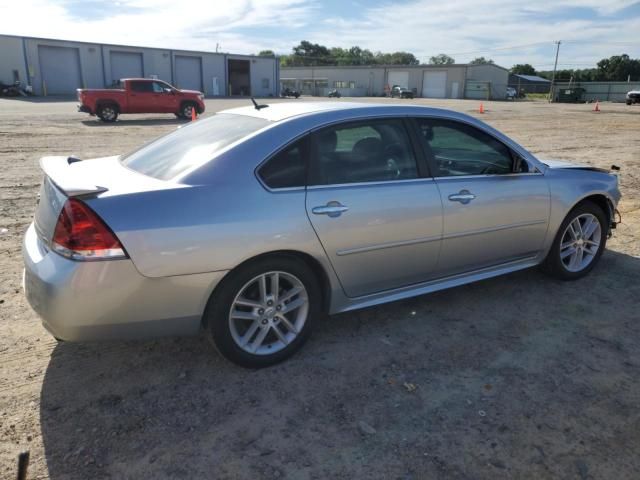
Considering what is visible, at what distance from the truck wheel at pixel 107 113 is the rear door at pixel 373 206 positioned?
19.2m

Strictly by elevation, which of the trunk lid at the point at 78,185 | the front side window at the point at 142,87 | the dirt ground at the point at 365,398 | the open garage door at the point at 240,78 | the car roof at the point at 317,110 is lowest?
the dirt ground at the point at 365,398

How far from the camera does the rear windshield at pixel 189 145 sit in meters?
3.18

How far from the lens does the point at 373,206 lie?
338 centimetres

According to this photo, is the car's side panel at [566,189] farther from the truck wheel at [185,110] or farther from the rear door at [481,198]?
the truck wheel at [185,110]

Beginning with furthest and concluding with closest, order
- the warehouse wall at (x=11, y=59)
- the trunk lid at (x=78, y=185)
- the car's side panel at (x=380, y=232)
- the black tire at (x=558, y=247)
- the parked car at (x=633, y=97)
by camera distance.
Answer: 1. the parked car at (x=633, y=97)
2. the warehouse wall at (x=11, y=59)
3. the black tire at (x=558, y=247)
4. the car's side panel at (x=380, y=232)
5. the trunk lid at (x=78, y=185)

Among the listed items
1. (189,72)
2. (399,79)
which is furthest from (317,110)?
(399,79)

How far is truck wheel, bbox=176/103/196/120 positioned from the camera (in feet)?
73.4

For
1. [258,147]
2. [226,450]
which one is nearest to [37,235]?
[258,147]

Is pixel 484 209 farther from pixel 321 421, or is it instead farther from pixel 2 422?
pixel 2 422

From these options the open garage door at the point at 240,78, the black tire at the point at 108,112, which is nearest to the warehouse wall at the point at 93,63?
the open garage door at the point at 240,78

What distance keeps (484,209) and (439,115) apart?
2.59ft

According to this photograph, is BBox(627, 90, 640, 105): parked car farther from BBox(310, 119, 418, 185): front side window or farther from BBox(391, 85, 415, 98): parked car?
BBox(310, 119, 418, 185): front side window

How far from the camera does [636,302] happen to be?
4285 millimetres

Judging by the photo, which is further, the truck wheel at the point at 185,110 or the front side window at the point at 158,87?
the truck wheel at the point at 185,110
